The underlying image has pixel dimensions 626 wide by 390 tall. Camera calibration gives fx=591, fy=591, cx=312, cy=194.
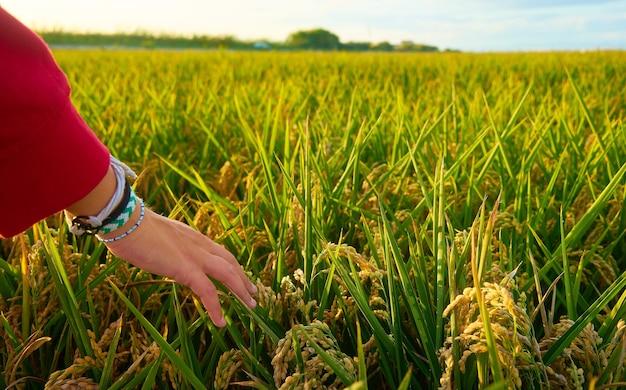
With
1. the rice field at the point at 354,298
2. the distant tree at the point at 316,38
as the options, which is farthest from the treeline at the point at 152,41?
the rice field at the point at 354,298

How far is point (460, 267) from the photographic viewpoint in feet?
3.02

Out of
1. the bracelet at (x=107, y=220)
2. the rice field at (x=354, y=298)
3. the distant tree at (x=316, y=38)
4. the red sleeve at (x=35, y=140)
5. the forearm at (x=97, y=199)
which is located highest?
the red sleeve at (x=35, y=140)

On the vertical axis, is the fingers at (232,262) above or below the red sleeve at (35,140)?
below

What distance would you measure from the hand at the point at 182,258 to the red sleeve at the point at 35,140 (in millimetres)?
116

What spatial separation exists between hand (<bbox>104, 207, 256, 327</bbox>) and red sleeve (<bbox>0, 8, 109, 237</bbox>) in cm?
12

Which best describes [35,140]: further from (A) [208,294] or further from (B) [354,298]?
(B) [354,298]

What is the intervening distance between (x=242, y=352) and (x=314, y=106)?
7.38 ft

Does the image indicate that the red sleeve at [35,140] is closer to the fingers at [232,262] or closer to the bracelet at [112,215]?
the bracelet at [112,215]

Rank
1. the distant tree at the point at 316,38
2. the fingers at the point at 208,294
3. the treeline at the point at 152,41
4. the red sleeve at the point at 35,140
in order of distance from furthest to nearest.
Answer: the distant tree at the point at 316,38, the treeline at the point at 152,41, the fingers at the point at 208,294, the red sleeve at the point at 35,140

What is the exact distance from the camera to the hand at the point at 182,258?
84 centimetres

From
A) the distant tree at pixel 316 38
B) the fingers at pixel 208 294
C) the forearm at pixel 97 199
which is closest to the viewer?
the forearm at pixel 97 199

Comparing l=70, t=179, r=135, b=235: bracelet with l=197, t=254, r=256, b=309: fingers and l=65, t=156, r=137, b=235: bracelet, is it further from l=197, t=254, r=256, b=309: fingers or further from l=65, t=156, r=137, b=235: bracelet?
l=197, t=254, r=256, b=309: fingers

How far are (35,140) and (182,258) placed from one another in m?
0.28

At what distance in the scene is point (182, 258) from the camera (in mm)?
876
